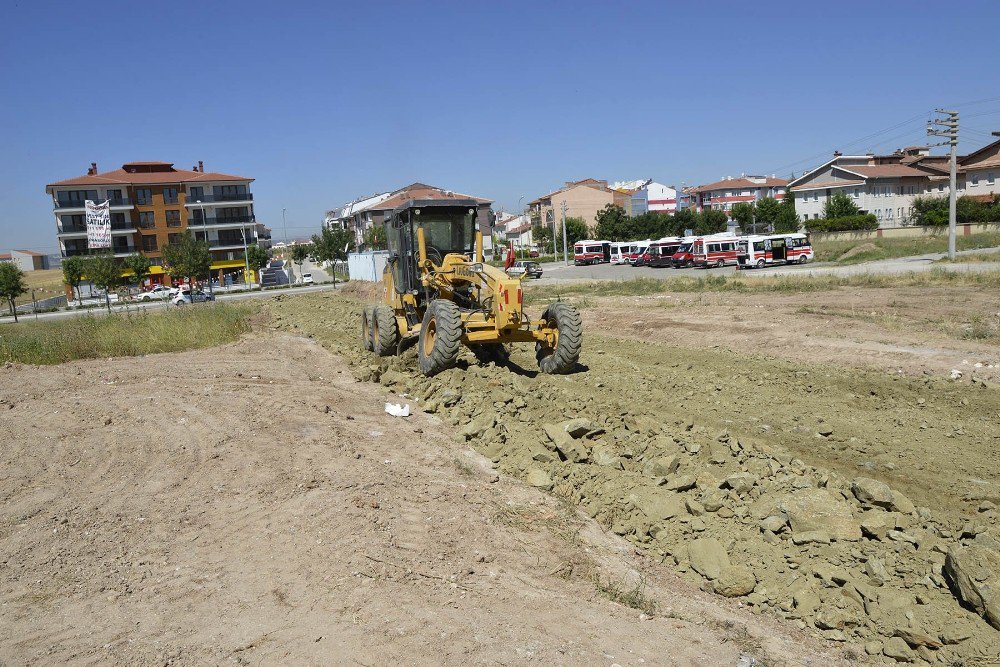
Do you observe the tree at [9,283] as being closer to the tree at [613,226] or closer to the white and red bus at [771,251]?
the white and red bus at [771,251]

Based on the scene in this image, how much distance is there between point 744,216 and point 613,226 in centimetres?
1315

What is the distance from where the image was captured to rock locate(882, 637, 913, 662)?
4.49 m

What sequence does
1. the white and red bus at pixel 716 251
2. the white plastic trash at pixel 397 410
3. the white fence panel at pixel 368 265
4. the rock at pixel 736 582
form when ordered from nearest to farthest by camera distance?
the rock at pixel 736 582 < the white plastic trash at pixel 397 410 < the white fence panel at pixel 368 265 < the white and red bus at pixel 716 251

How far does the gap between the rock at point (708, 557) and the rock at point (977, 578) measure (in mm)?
1450

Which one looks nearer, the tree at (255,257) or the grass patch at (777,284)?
the grass patch at (777,284)

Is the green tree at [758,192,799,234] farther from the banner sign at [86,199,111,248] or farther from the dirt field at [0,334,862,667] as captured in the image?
the dirt field at [0,334,862,667]

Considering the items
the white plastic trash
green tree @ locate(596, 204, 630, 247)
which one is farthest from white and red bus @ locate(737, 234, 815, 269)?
the white plastic trash

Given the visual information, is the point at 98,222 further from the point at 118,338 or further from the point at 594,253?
the point at 118,338

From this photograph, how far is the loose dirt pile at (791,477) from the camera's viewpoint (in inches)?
191

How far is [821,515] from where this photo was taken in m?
5.68

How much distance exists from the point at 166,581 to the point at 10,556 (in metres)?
1.54

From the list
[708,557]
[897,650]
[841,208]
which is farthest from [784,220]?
[897,650]

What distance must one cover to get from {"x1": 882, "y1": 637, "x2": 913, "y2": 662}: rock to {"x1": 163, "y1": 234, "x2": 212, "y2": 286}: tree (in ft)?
172

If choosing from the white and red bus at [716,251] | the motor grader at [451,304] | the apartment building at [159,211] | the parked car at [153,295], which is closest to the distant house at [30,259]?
the apartment building at [159,211]
